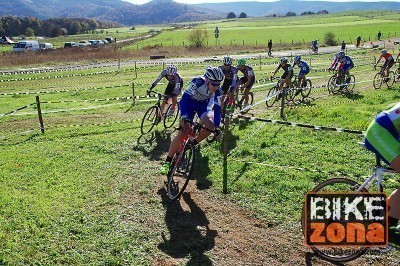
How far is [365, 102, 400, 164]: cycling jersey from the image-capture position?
4578 mm

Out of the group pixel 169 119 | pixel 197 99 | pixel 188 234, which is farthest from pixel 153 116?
pixel 188 234

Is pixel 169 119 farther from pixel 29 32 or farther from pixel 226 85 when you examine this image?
pixel 29 32

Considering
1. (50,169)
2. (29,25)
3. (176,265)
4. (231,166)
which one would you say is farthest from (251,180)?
(29,25)

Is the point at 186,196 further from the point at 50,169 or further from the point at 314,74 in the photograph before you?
the point at 314,74

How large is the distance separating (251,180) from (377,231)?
10.6 feet

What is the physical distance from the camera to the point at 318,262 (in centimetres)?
554

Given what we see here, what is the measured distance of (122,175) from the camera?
352 inches

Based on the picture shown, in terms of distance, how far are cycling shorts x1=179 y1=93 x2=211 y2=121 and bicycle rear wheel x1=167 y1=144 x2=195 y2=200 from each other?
0.84 metres

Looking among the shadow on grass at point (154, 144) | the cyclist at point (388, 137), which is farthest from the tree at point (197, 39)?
the cyclist at point (388, 137)

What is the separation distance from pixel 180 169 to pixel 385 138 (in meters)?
4.17

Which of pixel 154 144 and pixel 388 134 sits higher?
pixel 388 134

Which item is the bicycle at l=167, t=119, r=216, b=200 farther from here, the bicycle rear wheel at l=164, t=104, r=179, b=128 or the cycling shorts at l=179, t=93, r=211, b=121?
the bicycle rear wheel at l=164, t=104, r=179, b=128

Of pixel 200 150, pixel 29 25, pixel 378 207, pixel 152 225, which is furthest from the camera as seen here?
pixel 29 25

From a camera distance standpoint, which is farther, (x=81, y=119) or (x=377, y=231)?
(x=81, y=119)
